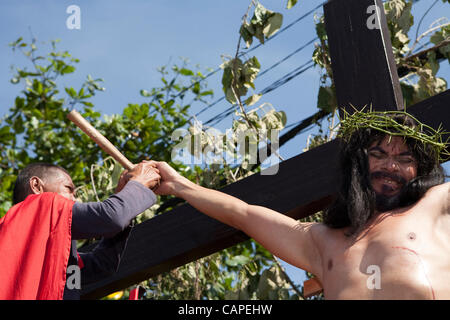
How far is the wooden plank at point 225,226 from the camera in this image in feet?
8.94

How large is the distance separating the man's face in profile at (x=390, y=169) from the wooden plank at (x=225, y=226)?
7.3 inches

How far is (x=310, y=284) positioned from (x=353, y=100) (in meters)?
0.86

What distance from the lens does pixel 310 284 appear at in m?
3.19

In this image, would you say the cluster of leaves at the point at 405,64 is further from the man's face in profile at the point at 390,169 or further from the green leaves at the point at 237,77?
the man's face in profile at the point at 390,169

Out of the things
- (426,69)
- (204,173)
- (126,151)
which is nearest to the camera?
(426,69)

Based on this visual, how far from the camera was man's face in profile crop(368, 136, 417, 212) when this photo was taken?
238 centimetres

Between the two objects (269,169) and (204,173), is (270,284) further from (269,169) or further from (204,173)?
(269,169)

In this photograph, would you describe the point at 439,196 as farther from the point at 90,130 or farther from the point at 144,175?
the point at 90,130

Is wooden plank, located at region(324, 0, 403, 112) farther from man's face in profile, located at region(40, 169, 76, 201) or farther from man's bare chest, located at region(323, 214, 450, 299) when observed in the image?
man's face in profile, located at region(40, 169, 76, 201)

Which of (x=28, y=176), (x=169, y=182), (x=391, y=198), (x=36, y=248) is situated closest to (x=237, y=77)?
(x=169, y=182)

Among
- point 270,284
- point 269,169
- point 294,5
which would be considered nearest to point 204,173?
point 270,284

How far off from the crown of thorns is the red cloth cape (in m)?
1.00

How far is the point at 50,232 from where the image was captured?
8.08ft

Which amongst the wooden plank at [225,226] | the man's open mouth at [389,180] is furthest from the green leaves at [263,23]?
the man's open mouth at [389,180]
